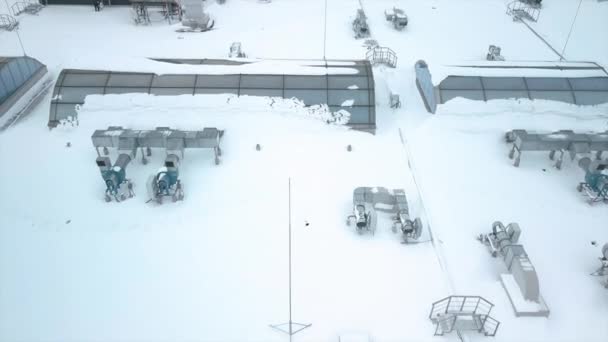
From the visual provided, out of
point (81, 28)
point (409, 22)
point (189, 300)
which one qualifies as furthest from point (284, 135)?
point (81, 28)

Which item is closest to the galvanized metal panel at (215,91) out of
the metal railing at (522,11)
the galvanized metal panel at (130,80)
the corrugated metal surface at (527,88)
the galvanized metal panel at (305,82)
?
the galvanized metal panel at (130,80)

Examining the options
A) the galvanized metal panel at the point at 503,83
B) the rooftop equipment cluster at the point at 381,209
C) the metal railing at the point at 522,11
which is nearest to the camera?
the rooftop equipment cluster at the point at 381,209

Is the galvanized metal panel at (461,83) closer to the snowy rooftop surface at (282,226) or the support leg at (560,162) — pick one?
the snowy rooftop surface at (282,226)

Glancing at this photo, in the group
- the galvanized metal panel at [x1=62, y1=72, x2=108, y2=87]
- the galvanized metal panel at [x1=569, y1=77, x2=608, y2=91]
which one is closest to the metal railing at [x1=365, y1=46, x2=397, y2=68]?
the galvanized metal panel at [x1=569, y1=77, x2=608, y2=91]

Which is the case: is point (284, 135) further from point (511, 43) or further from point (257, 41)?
point (511, 43)

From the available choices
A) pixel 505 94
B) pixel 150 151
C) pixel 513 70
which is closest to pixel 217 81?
pixel 150 151

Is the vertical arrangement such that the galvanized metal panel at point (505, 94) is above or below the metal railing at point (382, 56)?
below

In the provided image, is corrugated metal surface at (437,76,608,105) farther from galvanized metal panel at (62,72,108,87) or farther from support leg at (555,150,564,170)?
galvanized metal panel at (62,72,108,87)
